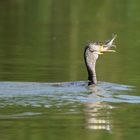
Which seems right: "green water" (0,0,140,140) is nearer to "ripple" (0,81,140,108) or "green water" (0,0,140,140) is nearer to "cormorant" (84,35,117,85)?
"ripple" (0,81,140,108)

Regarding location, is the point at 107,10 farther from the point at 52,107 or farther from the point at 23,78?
the point at 52,107

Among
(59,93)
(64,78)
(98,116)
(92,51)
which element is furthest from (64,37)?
(98,116)

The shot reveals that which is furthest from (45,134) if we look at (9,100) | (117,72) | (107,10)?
(107,10)

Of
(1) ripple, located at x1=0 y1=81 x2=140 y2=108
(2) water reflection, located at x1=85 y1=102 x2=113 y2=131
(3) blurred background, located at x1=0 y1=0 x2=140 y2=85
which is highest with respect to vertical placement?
(3) blurred background, located at x1=0 y1=0 x2=140 y2=85

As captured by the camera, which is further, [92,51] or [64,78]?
[64,78]

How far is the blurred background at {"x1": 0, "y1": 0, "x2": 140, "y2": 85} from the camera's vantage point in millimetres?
20484

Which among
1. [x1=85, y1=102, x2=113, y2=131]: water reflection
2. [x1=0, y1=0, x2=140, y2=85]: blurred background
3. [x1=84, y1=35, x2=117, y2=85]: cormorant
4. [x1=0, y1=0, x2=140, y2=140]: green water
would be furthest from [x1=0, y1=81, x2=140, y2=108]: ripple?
[x1=0, y1=0, x2=140, y2=85]: blurred background

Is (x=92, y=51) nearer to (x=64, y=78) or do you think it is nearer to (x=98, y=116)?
(x=64, y=78)

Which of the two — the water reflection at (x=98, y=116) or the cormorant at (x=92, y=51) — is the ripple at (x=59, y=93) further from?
the cormorant at (x=92, y=51)

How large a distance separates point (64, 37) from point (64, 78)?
10.4 metres

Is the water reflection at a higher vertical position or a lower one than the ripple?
lower

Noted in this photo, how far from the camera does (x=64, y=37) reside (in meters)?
29.9

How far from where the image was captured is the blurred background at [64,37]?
806 inches

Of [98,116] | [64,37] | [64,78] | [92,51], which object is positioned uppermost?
[92,51]
